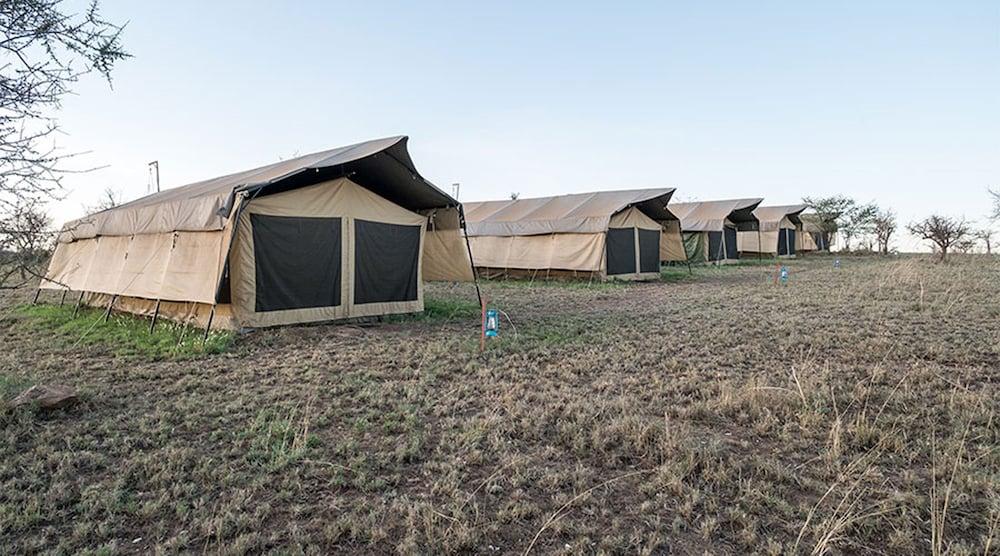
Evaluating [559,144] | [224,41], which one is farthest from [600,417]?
[559,144]

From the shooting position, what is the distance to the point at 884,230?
31.0 metres

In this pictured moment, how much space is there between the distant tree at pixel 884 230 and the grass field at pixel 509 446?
103 ft

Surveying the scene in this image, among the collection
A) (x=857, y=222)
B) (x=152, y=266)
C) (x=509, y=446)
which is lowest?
(x=509, y=446)

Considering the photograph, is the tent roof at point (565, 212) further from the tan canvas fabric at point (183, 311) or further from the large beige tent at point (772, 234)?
the large beige tent at point (772, 234)

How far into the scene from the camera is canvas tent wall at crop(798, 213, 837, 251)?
108ft

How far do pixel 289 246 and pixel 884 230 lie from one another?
37.3m

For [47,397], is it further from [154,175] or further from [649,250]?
[154,175]

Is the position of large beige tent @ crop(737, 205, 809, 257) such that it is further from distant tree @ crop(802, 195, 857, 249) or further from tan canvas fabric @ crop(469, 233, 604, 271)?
tan canvas fabric @ crop(469, 233, 604, 271)

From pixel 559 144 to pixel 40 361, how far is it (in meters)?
15.9

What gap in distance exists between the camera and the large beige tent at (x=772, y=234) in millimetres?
26422

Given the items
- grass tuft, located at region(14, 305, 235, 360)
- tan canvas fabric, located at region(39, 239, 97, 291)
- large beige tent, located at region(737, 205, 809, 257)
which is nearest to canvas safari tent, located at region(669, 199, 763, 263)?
large beige tent, located at region(737, 205, 809, 257)

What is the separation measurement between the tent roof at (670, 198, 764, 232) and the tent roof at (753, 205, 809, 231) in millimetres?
4240

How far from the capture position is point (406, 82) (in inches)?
487

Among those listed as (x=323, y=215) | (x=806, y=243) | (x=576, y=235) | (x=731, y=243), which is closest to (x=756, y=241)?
(x=731, y=243)
